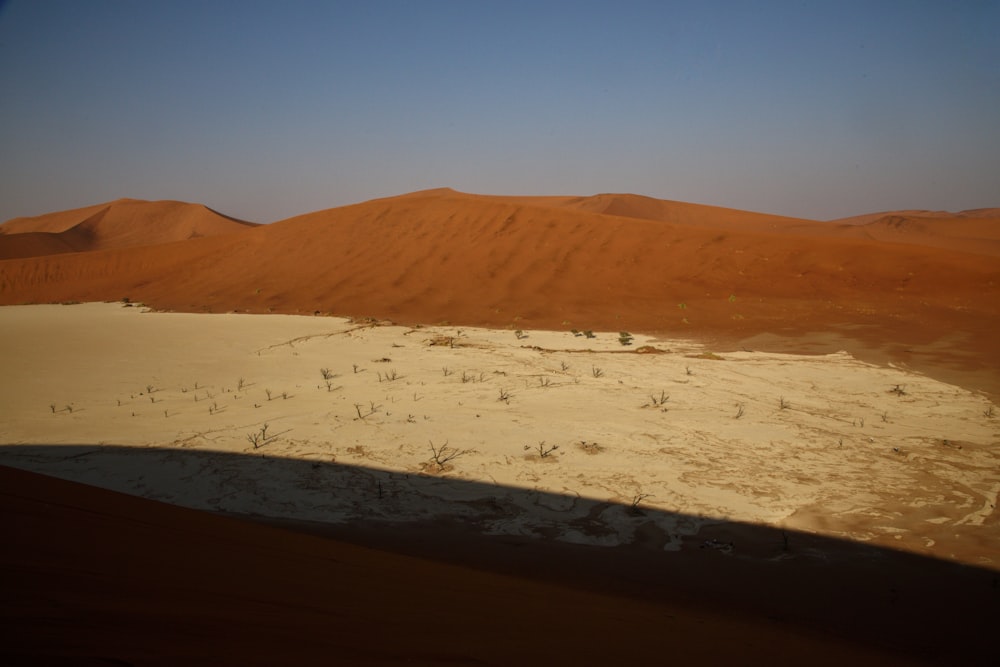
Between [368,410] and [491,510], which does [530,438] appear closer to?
[491,510]

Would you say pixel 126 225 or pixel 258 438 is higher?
pixel 126 225

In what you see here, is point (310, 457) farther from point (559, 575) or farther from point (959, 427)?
point (959, 427)

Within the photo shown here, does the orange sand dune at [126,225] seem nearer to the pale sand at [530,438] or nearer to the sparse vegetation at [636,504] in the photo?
the pale sand at [530,438]

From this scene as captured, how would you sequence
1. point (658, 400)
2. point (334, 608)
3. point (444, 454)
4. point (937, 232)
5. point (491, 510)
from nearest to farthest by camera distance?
point (334, 608), point (491, 510), point (444, 454), point (658, 400), point (937, 232)

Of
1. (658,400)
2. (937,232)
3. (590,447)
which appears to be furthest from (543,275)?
(937,232)

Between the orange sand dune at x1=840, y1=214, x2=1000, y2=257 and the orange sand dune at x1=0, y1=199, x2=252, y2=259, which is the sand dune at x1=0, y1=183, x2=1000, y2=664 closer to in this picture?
the orange sand dune at x1=840, y1=214, x2=1000, y2=257
